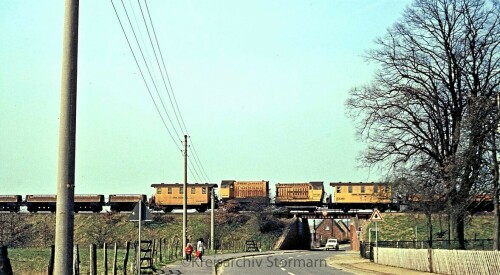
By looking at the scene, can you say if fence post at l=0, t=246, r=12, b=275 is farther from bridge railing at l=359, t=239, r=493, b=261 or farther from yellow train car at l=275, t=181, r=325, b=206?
yellow train car at l=275, t=181, r=325, b=206

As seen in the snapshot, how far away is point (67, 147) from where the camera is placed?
930 cm

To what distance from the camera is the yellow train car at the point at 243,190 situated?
8194 cm

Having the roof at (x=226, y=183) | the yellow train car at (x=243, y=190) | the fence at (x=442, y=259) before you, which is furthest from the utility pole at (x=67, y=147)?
the roof at (x=226, y=183)

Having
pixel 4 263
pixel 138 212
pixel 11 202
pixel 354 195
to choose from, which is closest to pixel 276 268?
pixel 138 212

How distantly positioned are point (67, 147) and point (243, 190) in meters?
73.9

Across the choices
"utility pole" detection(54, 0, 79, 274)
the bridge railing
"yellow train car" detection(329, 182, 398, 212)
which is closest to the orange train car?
"yellow train car" detection(329, 182, 398, 212)

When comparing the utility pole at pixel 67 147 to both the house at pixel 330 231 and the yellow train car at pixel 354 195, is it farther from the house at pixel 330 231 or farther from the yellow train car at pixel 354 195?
the house at pixel 330 231

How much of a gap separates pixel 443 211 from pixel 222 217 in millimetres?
44480

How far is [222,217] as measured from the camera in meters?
80.4

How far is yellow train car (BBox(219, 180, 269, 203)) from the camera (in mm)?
81938

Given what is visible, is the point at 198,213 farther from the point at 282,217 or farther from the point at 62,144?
the point at 62,144

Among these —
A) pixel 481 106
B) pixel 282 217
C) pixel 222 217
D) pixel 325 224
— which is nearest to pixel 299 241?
pixel 282 217

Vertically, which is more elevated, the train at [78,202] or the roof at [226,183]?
the roof at [226,183]

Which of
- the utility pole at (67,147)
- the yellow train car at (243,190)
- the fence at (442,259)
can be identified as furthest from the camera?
the yellow train car at (243,190)
